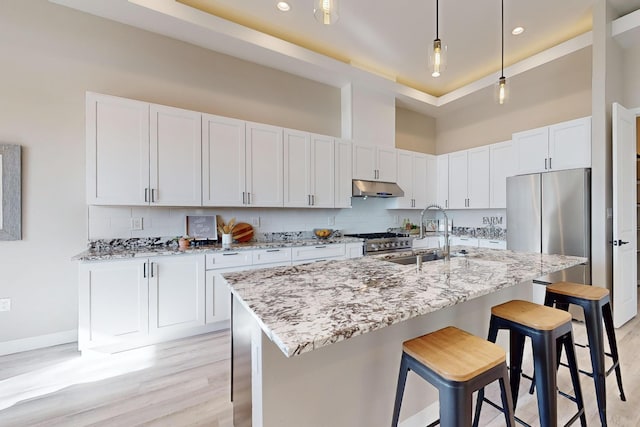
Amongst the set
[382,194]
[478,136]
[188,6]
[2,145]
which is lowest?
[382,194]

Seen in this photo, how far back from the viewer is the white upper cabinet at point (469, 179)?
431cm

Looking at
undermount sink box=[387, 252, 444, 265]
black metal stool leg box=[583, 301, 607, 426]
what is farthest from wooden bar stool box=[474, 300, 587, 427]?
undermount sink box=[387, 252, 444, 265]

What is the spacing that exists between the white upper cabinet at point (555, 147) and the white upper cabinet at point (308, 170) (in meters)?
2.59

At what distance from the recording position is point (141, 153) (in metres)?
2.67

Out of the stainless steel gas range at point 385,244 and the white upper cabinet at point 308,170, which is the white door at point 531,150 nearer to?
the stainless steel gas range at point 385,244

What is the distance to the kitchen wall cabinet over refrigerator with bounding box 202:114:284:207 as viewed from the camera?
3025mm

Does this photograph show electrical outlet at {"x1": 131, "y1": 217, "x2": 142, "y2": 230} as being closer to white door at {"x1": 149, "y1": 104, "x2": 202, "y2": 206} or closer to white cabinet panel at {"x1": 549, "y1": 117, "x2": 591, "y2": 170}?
white door at {"x1": 149, "y1": 104, "x2": 202, "y2": 206}

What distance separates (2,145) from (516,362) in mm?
4314

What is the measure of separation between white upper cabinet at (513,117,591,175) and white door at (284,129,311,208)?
292cm

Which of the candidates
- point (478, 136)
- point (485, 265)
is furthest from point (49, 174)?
point (478, 136)

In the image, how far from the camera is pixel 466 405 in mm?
934

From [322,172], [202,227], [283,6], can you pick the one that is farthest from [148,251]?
[283,6]

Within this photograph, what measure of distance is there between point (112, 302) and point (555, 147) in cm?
512

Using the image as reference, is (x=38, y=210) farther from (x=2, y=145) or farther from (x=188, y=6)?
(x=188, y=6)
